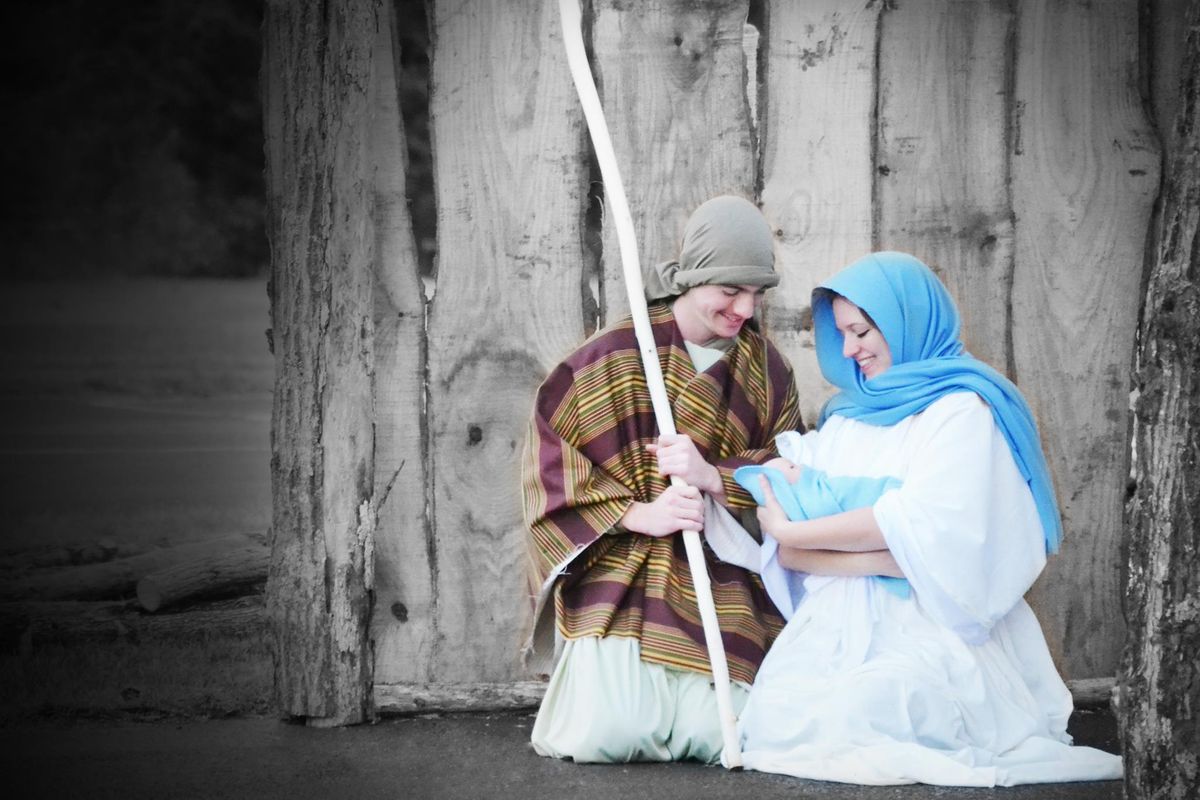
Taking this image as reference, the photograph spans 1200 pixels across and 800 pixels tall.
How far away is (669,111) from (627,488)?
106cm

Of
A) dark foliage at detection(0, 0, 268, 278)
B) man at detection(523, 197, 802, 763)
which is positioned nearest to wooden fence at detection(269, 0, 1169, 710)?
man at detection(523, 197, 802, 763)

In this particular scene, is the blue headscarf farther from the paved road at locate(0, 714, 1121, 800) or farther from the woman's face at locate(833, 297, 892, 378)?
the paved road at locate(0, 714, 1121, 800)

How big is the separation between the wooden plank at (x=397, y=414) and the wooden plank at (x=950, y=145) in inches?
51.4

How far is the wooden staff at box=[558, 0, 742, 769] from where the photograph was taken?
3590mm

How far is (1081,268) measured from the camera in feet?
13.8

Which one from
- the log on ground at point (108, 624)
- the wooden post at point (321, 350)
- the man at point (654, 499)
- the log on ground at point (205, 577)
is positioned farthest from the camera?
the log on ground at point (205, 577)

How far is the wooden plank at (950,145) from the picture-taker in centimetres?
416

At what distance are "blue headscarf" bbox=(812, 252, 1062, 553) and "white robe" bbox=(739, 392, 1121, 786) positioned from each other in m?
0.04

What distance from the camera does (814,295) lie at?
373 cm

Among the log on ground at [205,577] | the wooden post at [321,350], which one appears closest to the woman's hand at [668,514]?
the wooden post at [321,350]

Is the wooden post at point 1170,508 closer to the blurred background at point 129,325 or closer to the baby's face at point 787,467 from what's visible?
the baby's face at point 787,467

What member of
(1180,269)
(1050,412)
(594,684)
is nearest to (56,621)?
(594,684)

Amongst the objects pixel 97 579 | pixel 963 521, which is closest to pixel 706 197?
pixel 963 521

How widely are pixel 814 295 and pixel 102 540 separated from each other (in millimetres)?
3332
